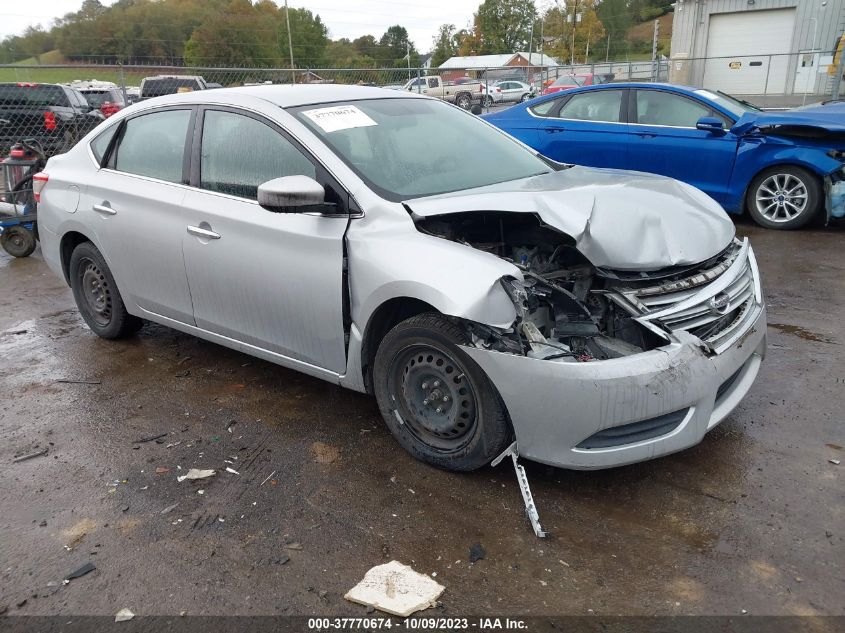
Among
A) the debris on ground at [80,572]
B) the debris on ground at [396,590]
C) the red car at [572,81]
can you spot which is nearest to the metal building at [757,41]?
the red car at [572,81]

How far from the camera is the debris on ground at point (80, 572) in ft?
8.92

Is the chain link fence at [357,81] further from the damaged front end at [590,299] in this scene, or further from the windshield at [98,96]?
the damaged front end at [590,299]

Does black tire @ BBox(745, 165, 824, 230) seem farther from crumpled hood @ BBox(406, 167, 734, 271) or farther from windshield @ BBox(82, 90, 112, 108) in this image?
windshield @ BBox(82, 90, 112, 108)

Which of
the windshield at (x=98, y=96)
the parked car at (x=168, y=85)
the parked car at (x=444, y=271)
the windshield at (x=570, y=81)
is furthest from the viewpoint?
the windshield at (x=570, y=81)

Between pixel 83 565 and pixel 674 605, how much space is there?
2.28 metres

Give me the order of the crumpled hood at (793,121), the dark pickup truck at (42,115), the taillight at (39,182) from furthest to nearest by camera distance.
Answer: the dark pickup truck at (42,115) → the crumpled hood at (793,121) → the taillight at (39,182)

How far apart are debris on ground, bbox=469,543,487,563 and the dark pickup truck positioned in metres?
11.4

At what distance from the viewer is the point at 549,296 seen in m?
3.14

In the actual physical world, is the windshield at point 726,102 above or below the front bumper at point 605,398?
above

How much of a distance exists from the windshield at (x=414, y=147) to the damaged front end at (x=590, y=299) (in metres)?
0.37

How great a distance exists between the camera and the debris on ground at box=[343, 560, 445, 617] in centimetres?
249

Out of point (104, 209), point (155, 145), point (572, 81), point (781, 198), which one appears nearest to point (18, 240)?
point (104, 209)

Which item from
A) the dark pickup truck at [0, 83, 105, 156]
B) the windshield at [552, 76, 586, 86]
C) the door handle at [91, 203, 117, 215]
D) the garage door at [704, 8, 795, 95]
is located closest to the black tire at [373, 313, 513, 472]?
the door handle at [91, 203, 117, 215]

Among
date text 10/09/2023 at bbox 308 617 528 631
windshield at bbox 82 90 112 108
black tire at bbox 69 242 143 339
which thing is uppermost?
windshield at bbox 82 90 112 108
